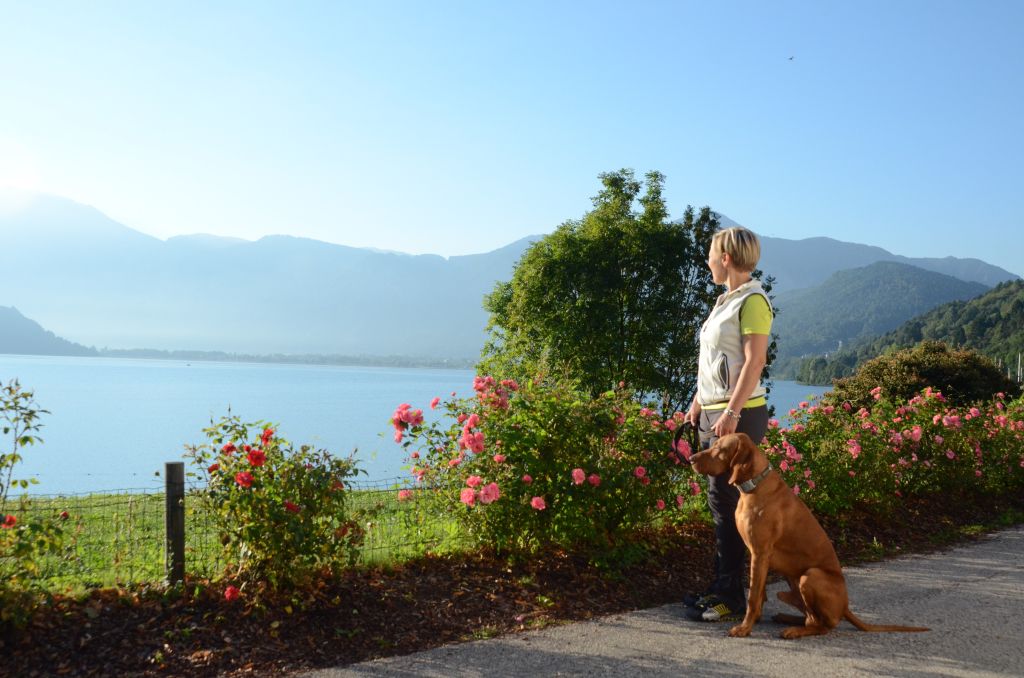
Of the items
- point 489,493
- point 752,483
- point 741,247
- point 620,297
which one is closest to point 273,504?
point 489,493

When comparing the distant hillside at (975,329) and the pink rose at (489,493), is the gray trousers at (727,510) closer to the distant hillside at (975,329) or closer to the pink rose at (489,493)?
the pink rose at (489,493)

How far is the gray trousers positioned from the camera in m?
4.60

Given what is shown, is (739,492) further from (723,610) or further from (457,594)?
(457,594)

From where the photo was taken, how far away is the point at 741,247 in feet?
15.1

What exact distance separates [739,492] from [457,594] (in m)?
1.90

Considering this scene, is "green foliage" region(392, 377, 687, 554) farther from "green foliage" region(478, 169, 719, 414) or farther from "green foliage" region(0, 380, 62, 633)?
"green foliage" region(478, 169, 719, 414)

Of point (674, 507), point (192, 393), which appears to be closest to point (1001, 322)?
point (674, 507)

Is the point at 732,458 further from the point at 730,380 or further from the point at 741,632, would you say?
the point at 741,632

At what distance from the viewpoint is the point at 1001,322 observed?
67.0 meters

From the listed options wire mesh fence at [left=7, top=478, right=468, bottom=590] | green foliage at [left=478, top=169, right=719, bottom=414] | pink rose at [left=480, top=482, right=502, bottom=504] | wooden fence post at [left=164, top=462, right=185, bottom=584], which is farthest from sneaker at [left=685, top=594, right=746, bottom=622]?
green foliage at [left=478, top=169, right=719, bottom=414]

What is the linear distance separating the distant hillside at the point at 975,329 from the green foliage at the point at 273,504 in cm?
5955

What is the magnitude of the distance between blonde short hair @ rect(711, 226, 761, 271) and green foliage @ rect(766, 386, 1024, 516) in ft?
10.5

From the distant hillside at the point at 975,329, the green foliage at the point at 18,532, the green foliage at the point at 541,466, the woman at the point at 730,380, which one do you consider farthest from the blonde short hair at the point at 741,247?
the distant hillside at the point at 975,329

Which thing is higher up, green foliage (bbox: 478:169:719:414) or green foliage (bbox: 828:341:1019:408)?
green foliage (bbox: 478:169:719:414)
